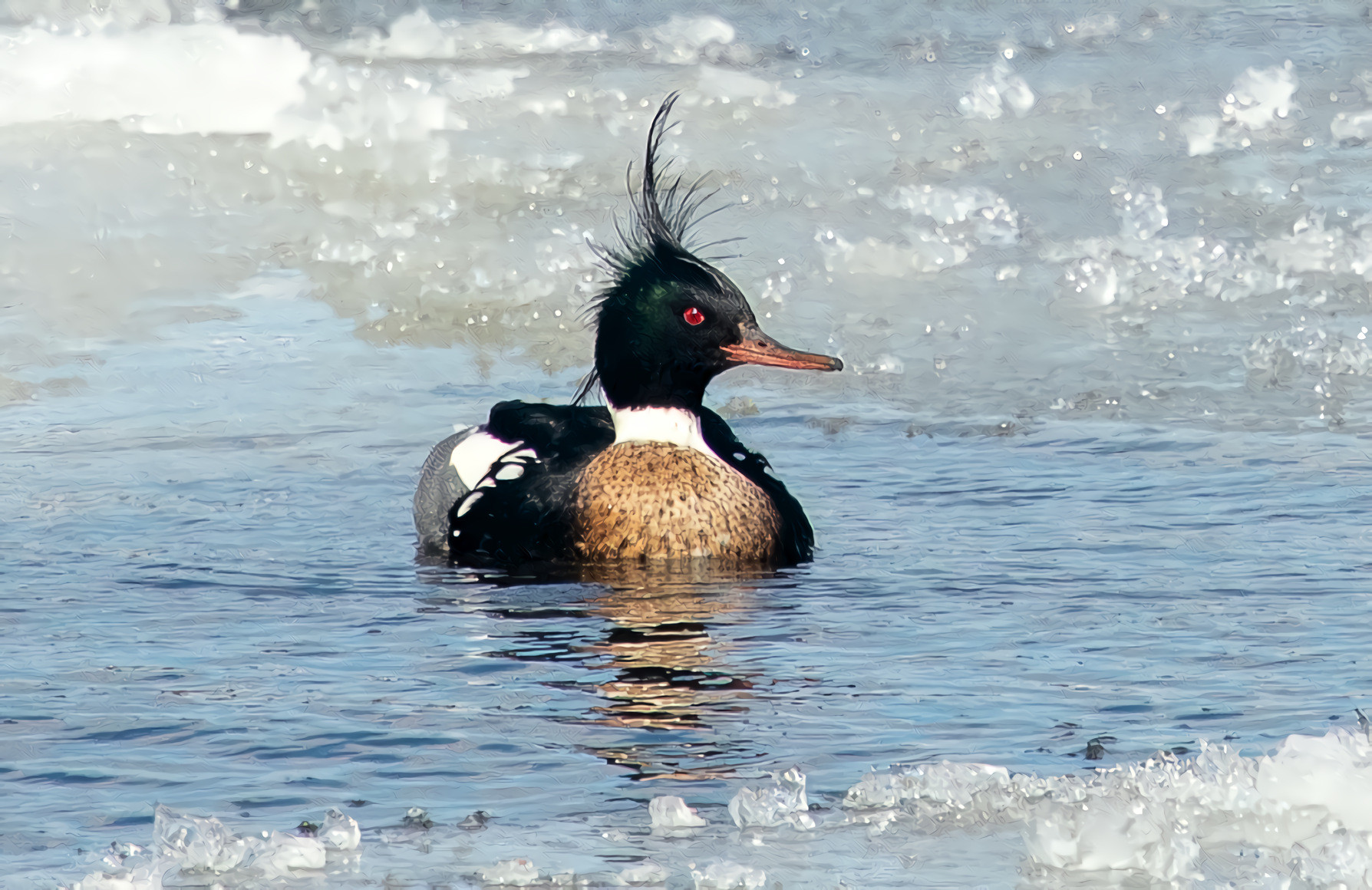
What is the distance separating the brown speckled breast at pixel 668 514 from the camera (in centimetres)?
709

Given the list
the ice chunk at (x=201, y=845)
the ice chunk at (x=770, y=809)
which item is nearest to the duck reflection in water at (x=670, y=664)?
the ice chunk at (x=770, y=809)

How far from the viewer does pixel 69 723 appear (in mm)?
4934

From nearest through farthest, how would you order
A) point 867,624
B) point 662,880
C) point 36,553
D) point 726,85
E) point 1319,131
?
point 662,880 < point 867,624 < point 36,553 < point 1319,131 < point 726,85

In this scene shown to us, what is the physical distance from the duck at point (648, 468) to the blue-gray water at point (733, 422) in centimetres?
27

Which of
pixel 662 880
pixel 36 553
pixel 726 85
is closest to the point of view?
pixel 662 880

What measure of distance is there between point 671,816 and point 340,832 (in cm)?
67

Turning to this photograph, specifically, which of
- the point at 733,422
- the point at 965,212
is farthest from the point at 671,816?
the point at 965,212

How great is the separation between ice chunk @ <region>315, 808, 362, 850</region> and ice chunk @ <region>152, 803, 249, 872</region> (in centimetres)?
17

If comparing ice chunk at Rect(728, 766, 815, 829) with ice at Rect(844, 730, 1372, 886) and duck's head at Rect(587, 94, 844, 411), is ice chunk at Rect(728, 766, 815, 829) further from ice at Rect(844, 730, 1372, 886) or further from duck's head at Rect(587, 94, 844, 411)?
duck's head at Rect(587, 94, 844, 411)

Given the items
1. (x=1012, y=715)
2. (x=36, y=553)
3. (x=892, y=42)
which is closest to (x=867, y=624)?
(x=1012, y=715)

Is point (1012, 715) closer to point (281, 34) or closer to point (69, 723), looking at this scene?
point (69, 723)

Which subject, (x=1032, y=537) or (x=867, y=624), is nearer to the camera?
(x=867, y=624)

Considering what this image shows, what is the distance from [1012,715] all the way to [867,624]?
109cm

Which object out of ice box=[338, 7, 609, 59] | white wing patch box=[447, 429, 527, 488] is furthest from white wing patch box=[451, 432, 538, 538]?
ice box=[338, 7, 609, 59]
